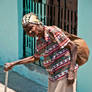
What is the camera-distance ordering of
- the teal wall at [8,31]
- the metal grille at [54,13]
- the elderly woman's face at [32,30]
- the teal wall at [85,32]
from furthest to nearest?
1. the teal wall at [8,31]
2. the metal grille at [54,13]
3. the teal wall at [85,32]
4. the elderly woman's face at [32,30]

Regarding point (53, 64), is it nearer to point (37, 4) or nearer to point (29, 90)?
point (29, 90)

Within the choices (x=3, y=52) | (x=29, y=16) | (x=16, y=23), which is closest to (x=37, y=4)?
(x=16, y=23)

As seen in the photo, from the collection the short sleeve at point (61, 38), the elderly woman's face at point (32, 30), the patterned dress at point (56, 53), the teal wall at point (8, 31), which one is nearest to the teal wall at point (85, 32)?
the patterned dress at point (56, 53)

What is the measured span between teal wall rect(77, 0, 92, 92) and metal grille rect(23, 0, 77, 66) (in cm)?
80

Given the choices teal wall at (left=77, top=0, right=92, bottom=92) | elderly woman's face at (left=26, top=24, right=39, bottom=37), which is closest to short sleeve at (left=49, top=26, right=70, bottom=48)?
elderly woman's face at (left=26, top=24, right=39, bottom=37)

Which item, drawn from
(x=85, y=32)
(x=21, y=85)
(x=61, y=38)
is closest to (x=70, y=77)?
(x=61, y=38)

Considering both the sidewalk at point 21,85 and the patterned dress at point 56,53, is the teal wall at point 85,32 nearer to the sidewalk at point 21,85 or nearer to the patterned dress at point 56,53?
the sidewalk at point 21,85

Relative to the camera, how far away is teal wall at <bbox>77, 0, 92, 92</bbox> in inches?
228

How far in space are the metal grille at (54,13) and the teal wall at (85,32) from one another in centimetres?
80

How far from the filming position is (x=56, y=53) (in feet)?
14.1

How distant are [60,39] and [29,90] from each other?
2.90 meters

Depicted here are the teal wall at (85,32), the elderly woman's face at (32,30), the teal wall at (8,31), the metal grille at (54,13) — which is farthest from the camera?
the teal wall at (8,31)

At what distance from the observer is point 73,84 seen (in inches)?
172

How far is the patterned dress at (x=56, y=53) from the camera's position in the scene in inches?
165
